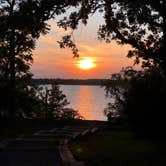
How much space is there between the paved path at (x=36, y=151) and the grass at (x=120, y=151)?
0.48 metres

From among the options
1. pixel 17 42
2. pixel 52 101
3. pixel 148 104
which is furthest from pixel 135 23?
pixel 52 101

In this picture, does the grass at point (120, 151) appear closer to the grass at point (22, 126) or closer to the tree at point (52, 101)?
the grass at point (22, 126)

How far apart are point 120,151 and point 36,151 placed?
2712 millimetres

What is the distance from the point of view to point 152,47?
74.2 feet

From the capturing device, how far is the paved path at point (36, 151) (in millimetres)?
17234

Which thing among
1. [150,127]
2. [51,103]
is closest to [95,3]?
[150,127]

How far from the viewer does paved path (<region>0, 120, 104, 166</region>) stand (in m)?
17.2

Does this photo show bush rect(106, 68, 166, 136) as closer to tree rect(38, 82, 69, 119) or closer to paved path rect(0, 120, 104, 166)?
paved path rect(0, 120, 104, 166)

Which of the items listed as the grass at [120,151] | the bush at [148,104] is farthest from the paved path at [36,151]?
the bush at [148,104]

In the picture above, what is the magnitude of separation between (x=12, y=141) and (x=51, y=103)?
32643mm

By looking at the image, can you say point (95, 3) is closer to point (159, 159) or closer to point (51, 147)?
point (51, 147)

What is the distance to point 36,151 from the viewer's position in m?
20.0

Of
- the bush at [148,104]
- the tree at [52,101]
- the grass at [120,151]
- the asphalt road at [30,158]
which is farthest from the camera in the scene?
the tree at [52,101]

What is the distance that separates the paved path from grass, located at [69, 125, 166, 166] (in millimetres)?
475
